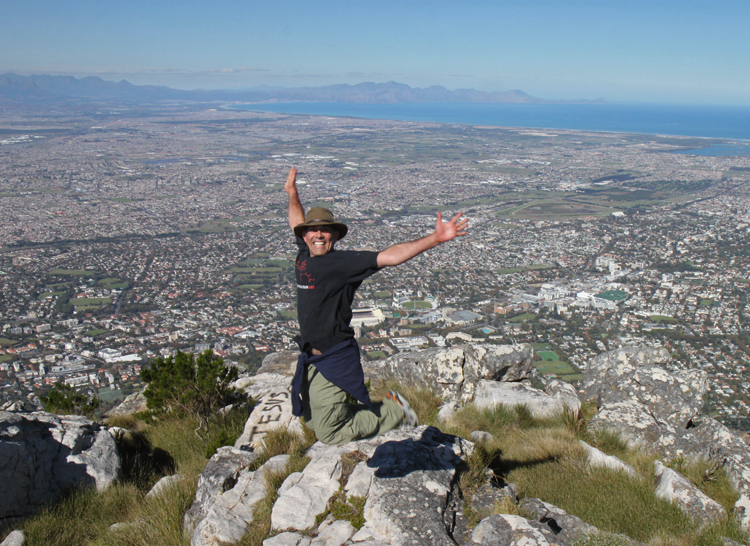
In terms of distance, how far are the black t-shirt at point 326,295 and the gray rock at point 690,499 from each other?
3.37 meters

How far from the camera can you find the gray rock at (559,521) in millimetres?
3863

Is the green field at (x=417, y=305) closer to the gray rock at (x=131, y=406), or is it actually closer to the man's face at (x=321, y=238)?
the gray rock at (x=131, y=406)

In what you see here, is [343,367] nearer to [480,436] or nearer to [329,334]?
[329,334]

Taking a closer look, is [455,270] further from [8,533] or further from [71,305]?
[8,533]

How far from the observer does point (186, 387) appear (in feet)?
22.7

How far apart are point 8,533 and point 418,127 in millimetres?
157191

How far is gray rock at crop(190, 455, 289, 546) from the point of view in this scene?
3971 mm

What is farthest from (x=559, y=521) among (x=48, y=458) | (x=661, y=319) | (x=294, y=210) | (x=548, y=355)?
(x=661, y=319)

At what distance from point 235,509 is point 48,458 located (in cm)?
232

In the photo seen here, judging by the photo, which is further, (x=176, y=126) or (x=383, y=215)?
(x=176, y=126)

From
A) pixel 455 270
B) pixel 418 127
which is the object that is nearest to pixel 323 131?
pixel 418 127

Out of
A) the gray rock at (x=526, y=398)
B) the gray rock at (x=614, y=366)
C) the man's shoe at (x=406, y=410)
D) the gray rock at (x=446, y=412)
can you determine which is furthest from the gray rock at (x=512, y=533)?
the gray rock at (x=614, y=366)

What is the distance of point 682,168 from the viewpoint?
3132 inches

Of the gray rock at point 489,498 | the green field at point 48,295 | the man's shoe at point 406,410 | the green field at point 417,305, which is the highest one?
the man's shoe at point 406,410
